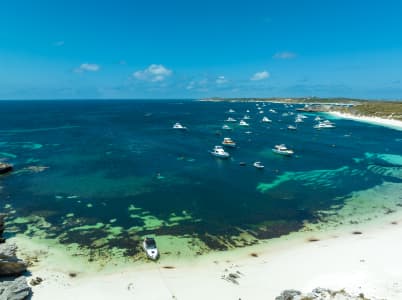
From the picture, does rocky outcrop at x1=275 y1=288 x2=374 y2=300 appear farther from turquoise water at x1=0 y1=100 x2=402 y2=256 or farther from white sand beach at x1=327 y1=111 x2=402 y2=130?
white sand beach at x1=327 y1=111 x2=402 y2=130

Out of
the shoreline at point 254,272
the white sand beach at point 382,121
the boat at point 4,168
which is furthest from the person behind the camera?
Answer: the white sand beach at point 382,121

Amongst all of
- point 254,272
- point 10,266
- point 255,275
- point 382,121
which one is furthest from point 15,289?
point 382,121

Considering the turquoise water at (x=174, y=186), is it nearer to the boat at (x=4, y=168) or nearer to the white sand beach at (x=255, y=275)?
the boat at (x=4, y=168)

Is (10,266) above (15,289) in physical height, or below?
above

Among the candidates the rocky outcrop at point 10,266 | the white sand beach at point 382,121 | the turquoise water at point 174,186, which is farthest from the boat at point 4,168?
the white sand beach at point 382,121

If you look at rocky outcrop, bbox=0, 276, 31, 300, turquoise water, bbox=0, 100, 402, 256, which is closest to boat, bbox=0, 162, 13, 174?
turquoise water, bbox=0, 100, 402, 256

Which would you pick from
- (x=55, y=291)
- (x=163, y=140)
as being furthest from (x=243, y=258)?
(x=163, y=140)

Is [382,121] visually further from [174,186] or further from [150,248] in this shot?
[150,248]
